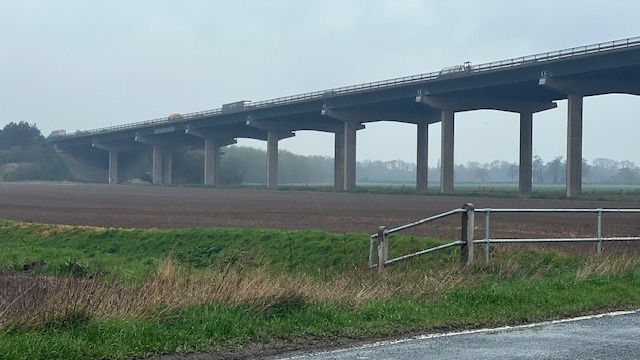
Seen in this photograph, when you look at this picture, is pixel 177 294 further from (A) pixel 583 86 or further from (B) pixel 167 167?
(B) pixel 167 167

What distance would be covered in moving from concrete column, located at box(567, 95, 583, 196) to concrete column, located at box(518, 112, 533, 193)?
1176 centimetres

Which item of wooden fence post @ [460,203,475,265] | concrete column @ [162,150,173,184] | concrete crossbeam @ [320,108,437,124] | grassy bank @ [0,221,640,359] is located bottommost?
grassy bank @ [0,221,640,359]

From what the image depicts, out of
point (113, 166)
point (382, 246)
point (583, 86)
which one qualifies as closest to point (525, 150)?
point (583, 86)

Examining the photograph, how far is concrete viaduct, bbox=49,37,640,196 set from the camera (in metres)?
72.4

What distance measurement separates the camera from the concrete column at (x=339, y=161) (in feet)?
355

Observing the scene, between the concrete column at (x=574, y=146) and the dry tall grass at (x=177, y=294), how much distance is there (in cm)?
6333

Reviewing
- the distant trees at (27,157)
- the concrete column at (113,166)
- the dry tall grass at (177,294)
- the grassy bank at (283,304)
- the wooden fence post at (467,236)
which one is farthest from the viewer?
the distant trees at (27,157)

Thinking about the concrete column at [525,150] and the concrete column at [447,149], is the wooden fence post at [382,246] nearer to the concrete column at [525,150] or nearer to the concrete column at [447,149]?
the concrete column at [447,149]

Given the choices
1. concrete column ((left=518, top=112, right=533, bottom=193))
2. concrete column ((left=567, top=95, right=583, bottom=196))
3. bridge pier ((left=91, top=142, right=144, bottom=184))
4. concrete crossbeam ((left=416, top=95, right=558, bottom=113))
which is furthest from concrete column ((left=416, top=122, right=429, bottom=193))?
bridge pier ((left=91, top=142, right=144, bottom=184))

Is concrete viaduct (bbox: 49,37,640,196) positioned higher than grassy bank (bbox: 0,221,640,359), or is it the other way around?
concrete viaduct (bbox: 49,37,640,196)

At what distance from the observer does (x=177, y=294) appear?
37.4ft

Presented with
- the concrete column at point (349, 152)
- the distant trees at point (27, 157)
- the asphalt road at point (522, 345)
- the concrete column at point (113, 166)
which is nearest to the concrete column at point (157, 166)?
the concrete column at point (113, 166)

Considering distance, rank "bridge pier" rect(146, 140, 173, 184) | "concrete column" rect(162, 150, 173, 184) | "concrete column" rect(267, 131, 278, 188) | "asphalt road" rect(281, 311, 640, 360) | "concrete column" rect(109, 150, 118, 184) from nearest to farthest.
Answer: "asphalt road" rect(281, 311, 640, 360)
"concrete column" rect(267, 131, 278, 188)
"bridge pier" rect(146, 140, 173, 184)
"concrete column" rect(162, 150, 173, 184)
"concrete column" rect(109, 150, 118, 184)

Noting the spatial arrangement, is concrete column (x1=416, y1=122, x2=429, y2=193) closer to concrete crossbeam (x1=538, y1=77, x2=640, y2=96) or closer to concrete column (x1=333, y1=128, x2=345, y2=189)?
concrete column (x1=333, y1=128, x2=345, y2=189)
